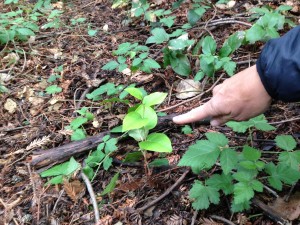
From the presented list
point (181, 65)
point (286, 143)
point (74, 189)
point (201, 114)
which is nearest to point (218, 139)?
point (201, 114)

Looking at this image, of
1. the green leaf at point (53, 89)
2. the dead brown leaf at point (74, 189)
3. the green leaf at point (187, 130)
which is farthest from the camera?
the green leaf at point (53, 89)

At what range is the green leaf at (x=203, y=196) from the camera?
5.25 ft

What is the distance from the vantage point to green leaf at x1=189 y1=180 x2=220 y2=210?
160 cm

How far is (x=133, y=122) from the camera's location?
1.74 metres

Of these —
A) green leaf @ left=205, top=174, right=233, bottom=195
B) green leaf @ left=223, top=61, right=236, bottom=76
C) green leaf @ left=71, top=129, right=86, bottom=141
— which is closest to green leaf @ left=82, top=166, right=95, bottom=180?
green leaf @ left=71, top=129, right=86, bottom=141

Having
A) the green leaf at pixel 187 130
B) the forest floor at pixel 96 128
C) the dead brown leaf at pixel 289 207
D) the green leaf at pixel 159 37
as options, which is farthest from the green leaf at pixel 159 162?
the green leaf at pixel 159 37

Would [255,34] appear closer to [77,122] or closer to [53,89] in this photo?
[77,122]

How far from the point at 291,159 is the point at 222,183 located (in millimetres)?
377

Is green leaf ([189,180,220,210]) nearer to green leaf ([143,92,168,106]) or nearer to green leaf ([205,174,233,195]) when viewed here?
green leaf ([205,174,233,195])

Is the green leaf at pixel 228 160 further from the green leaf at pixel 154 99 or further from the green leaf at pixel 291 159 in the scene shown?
the green leaf at pixel 154 99

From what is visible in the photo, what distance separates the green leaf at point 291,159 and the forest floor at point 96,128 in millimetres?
157

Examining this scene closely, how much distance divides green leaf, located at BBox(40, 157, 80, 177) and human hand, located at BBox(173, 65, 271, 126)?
3.34 feet

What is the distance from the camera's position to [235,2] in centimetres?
360

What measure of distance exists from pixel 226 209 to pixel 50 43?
10.2 ft
